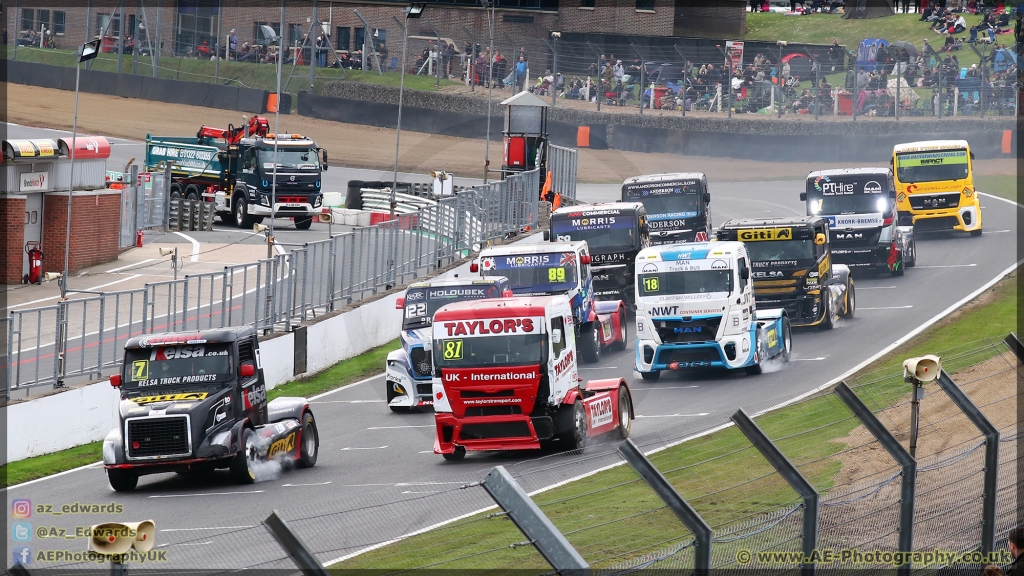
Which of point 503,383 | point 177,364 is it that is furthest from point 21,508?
point 503,383

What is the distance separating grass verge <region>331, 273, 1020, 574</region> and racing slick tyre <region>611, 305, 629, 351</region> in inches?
570

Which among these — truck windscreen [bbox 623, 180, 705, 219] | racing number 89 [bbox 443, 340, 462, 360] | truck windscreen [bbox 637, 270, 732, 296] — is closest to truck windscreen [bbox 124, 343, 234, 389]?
racing number 89 [bbox 443, 340, 462, 360]

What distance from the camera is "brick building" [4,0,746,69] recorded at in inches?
2438

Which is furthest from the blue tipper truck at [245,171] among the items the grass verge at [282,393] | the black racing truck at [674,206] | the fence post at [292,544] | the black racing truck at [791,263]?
the fence post at [292,544]

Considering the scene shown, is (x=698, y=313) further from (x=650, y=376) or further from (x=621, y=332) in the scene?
(x=621, y=332)

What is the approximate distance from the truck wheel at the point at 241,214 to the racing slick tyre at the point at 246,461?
28294mm

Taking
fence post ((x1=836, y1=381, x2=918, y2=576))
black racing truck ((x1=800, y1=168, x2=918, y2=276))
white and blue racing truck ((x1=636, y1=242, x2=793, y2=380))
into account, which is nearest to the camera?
fence post ((x1=836, y1=381, x2=918, y2=576))

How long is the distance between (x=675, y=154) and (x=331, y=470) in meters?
36.6

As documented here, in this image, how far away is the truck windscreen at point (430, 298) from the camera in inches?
883

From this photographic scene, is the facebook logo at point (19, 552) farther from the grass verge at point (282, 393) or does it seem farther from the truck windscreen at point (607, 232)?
the truck windscreen at point (607, 232)

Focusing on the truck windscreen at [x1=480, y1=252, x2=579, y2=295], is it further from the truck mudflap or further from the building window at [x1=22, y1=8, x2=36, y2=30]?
the building window at [x1=22, y1=8, x2=36, y2=30]

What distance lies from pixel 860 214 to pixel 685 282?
31.5 feet

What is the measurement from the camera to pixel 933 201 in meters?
36.6

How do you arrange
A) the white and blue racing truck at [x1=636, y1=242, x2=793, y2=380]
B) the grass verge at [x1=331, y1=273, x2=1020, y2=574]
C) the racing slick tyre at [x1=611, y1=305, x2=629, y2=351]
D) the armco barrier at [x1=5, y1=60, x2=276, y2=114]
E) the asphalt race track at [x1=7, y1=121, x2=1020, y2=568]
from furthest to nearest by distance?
the armco barrier at [x1=5, y1=60, x2=276, y2=114] → the racing slick tyre at [x1=611, y1=305, x2=629, y2=351] → the white and blue racing truck at [x1=636, y1=242, x2=793, y2=380] → the asphalt race track at [x1=7, y1=121, x2=1020, y2=568] → the grass verge at [x1=331, y1=273, x2=1020, y2=574]
